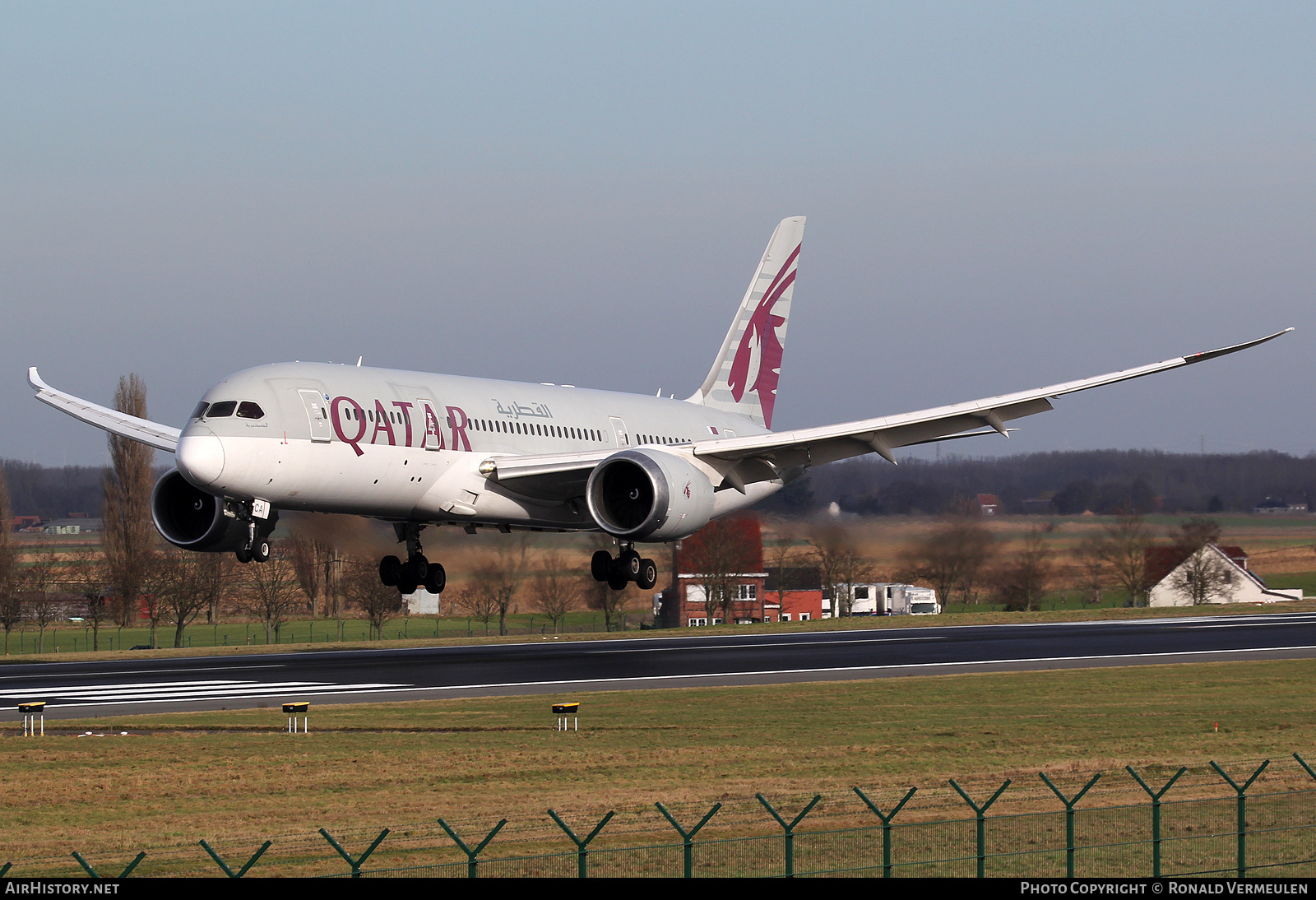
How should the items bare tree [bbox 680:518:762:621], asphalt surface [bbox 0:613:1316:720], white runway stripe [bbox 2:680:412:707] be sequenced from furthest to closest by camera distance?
bare tree [bbox 680:518:762:621], asphalt surface [bbox 0:613:1316:720], white runway stripe [bbox 2:680:412:707]

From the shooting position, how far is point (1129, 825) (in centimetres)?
1794

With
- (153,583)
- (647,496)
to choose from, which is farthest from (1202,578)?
(647,496)

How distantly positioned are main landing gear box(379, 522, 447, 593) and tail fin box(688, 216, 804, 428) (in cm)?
1479

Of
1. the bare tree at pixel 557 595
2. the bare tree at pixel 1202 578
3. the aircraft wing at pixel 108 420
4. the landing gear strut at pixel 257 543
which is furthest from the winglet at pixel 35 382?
the bare tree at pixel 1202 578

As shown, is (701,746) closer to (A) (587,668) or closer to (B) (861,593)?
(A) (587,668)

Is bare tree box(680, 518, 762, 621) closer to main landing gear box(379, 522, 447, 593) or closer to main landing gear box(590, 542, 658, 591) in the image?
main landing gear box(379, 522, 447, 593)

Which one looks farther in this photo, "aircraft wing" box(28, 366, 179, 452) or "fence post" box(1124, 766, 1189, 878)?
"aircraft wing" box(28, 366, 179, 452)

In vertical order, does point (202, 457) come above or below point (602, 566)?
above

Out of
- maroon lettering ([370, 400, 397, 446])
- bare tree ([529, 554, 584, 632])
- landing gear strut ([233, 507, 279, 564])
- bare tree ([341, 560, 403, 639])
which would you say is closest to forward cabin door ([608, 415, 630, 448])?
maroon lettering ([370, 400, 397, 446])

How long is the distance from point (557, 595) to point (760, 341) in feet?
130

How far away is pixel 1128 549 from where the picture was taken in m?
78.3

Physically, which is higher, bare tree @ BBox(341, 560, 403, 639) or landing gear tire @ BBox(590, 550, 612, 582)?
landing gear tire @ BBox(590, 550, 612, 582)

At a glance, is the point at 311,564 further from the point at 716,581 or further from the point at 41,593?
the point at 716,581

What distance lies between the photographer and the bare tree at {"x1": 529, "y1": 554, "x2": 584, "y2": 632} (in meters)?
89.2
